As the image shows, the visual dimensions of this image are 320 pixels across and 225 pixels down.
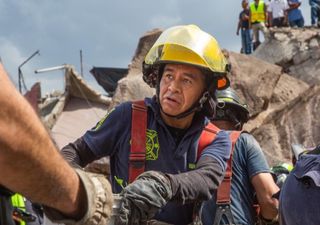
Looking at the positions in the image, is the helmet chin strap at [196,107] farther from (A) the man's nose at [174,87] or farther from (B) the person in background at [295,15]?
(B) the person in background at [295,15]

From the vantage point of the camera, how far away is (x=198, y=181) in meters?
2.40

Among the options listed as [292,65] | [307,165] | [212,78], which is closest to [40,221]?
[212,78]

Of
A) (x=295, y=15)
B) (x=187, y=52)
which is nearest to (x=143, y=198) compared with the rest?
(x=187, y=52)

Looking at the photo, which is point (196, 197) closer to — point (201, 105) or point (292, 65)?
point (201, 105)

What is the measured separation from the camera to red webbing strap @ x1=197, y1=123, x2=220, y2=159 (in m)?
2.80

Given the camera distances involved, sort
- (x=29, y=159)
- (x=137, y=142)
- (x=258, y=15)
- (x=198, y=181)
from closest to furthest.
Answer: (x=29, y=159), (x=198, y=181), (x=137, y=142), (x=258, y=15)

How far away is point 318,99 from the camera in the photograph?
412 inches

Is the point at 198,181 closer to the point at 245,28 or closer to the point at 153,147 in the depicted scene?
the point at 153,147

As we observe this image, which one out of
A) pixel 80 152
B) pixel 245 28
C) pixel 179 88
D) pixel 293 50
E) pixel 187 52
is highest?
pixel 187 52

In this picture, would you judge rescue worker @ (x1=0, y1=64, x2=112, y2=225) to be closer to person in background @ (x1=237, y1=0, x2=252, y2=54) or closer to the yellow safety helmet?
the yellow safety helmet

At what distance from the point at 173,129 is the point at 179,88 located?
0.68 feet

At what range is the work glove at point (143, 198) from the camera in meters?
1.97

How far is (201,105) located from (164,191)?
95 centimetres

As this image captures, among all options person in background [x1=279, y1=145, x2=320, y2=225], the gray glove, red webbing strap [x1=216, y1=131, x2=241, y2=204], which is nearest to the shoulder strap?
red webbing strap [x1=216, y1=131, x2=241, y2=204]
